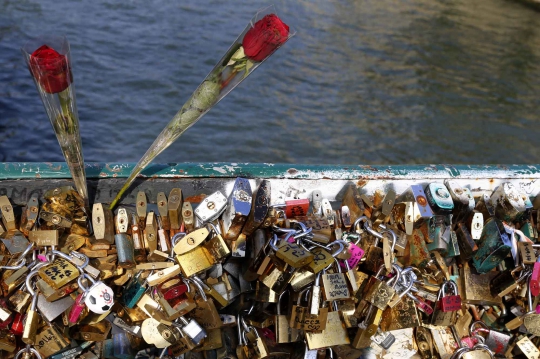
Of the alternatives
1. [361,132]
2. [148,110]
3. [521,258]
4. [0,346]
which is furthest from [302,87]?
[0,346]

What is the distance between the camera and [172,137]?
1.58 metres

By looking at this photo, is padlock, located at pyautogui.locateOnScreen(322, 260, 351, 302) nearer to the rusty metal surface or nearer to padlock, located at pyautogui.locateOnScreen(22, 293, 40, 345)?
the rusty metal surface

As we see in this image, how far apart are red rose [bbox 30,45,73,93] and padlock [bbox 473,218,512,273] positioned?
135cm

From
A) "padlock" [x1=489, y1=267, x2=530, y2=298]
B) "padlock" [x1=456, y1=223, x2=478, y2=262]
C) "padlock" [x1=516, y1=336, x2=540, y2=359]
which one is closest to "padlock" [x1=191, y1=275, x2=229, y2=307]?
"padlock" [x1=456, y1=223, x2=478, y2=262]

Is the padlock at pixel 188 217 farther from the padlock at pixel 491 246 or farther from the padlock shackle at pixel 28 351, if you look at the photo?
the padlock at pixel 491 246

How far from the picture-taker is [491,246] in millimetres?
1806

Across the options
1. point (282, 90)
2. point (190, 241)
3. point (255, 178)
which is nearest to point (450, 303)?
point (255, 178)

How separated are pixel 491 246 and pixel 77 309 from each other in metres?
1.25

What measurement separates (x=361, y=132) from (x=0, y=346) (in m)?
4.87

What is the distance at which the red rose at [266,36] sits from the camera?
1.37 metres

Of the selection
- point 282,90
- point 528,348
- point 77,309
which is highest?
point 77,309

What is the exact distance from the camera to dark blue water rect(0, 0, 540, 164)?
5426 millimetres

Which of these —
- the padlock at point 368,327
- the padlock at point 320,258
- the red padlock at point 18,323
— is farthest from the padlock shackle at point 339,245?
the red padlock at point 18,323

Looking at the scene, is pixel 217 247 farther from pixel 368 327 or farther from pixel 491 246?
pixel 491 246
